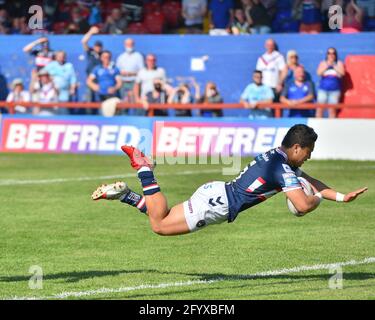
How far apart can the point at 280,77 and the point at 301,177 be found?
15.3 m

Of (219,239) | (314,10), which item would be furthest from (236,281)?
(314,10)

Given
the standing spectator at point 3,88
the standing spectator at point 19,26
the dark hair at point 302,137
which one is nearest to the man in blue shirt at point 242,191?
the dark hair at point 302,137

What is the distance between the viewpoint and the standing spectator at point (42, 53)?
96.1 feet

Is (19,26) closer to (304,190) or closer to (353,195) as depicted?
(304,190)

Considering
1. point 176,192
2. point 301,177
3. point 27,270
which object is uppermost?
point 301,177

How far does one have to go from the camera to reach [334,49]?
82.9ft

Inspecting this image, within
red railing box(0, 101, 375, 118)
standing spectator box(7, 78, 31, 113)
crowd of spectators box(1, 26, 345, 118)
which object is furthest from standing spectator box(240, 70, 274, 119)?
standing spectator box(7, 78, 31, 113)

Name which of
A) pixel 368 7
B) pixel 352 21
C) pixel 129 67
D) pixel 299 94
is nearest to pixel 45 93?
pixel 129 67

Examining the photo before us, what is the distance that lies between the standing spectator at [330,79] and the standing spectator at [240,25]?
3.18m

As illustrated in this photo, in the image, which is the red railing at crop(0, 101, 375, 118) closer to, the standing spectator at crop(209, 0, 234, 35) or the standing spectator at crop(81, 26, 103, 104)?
the standing spectator at crop(81, 26, 103, 104)

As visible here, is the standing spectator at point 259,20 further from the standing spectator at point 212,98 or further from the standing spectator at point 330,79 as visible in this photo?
the standing spectator at point 330,79

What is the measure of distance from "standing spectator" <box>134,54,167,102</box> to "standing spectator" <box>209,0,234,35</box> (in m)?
2.33

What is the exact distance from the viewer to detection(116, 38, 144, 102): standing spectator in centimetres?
2783
